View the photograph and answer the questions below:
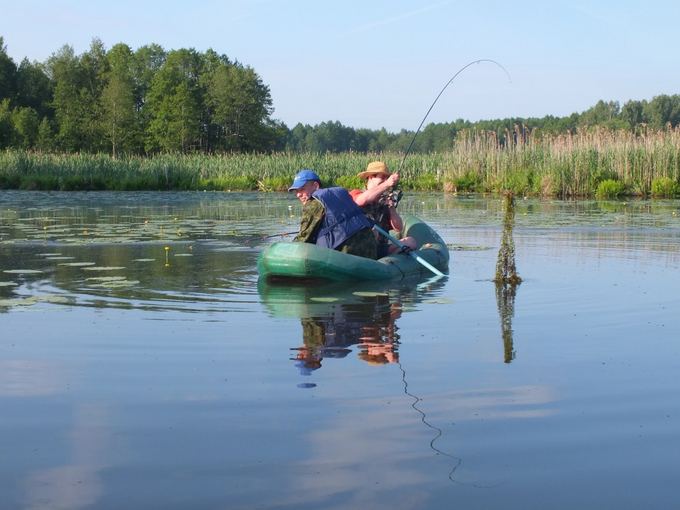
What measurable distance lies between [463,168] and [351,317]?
24.7 m

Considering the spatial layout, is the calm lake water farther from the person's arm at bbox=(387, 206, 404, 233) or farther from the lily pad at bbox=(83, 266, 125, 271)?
the person's arm at bbox=(387, 206, 404, 233)

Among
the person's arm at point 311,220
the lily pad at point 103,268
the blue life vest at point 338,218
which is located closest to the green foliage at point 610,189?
the lily pad at point 103,268

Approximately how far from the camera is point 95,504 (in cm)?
354

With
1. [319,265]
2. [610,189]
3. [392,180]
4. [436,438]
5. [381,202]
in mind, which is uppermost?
[392,180]

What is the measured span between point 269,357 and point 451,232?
10.4 meters

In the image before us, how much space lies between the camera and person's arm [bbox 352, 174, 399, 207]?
991 centimetres

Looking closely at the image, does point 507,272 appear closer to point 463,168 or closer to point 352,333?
point 352,333

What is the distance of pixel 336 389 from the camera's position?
205 inches

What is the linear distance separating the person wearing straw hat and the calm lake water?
747mm

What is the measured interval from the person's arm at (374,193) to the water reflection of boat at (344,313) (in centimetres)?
85

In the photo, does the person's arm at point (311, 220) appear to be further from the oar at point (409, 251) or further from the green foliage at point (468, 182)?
the green foliage at point (468, 182)

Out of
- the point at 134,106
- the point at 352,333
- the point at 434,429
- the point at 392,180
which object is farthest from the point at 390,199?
the point at 134,106

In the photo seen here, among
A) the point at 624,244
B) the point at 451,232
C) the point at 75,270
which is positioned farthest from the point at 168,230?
the point at 624,244

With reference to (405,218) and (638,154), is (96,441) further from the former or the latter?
(638,154)
